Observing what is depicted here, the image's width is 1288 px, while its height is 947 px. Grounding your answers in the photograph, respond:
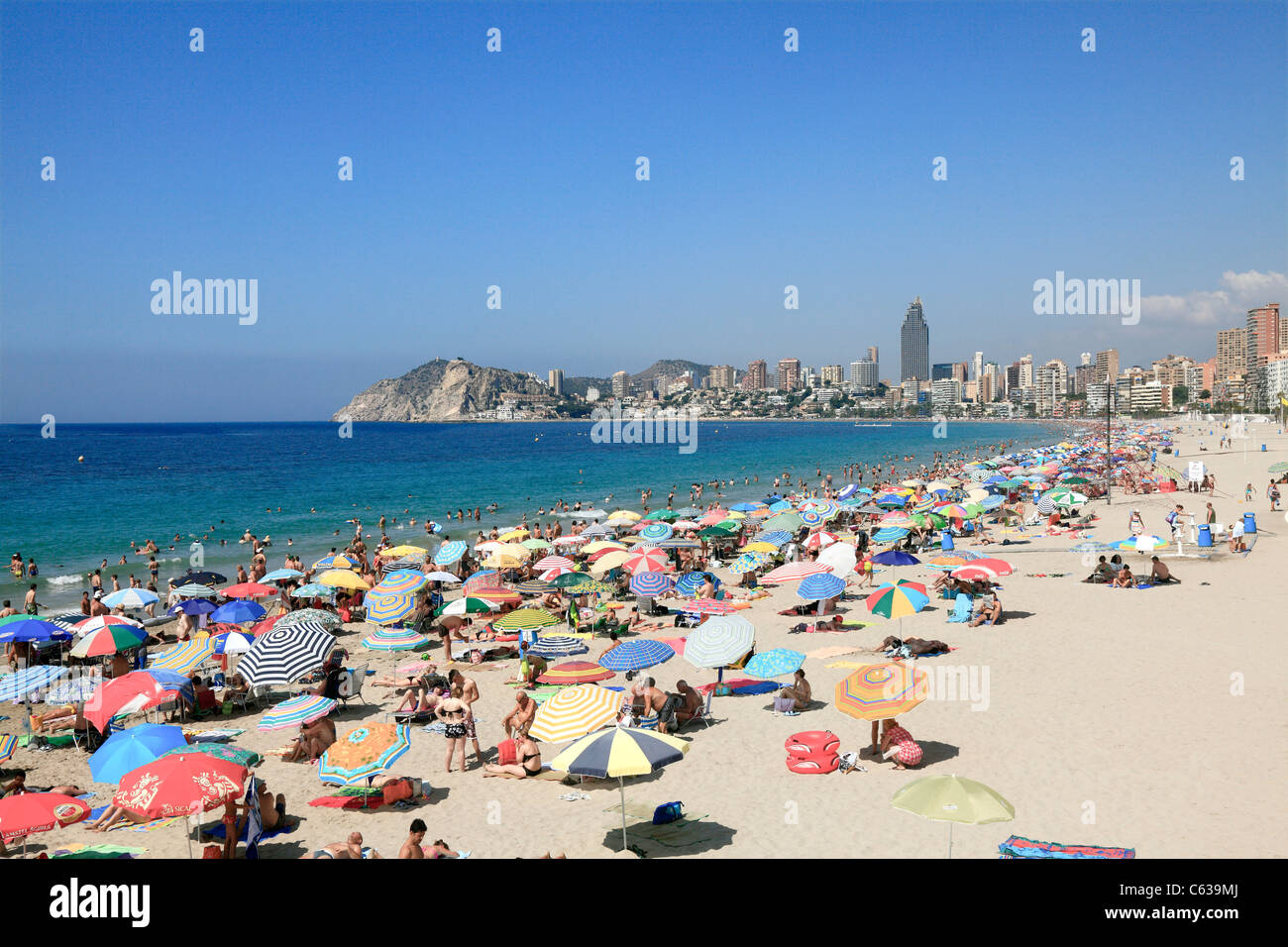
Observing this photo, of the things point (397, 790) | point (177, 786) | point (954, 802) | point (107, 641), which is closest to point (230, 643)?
point (107, 641)

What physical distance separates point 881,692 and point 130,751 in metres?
8.01

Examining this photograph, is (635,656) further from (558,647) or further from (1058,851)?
(1058,851)

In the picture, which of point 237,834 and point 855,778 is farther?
point 855,778

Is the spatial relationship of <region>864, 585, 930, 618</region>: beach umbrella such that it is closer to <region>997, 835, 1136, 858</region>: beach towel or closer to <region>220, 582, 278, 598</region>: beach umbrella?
<region>997, 835, 1136, 858</region>: beach towel

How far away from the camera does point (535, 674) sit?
13.9 m

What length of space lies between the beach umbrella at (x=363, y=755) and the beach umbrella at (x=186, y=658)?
4.82 meters

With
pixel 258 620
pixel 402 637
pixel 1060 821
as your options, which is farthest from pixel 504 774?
Result: pixel 258 620

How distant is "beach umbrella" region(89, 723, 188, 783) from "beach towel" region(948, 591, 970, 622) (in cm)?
1322

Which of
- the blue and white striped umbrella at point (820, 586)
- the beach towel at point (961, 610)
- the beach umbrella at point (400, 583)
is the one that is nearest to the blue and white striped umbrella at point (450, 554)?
the beach umbrella at point (400, 583)

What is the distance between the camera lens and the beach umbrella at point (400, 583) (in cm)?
1614

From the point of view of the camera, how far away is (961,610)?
16438mm
